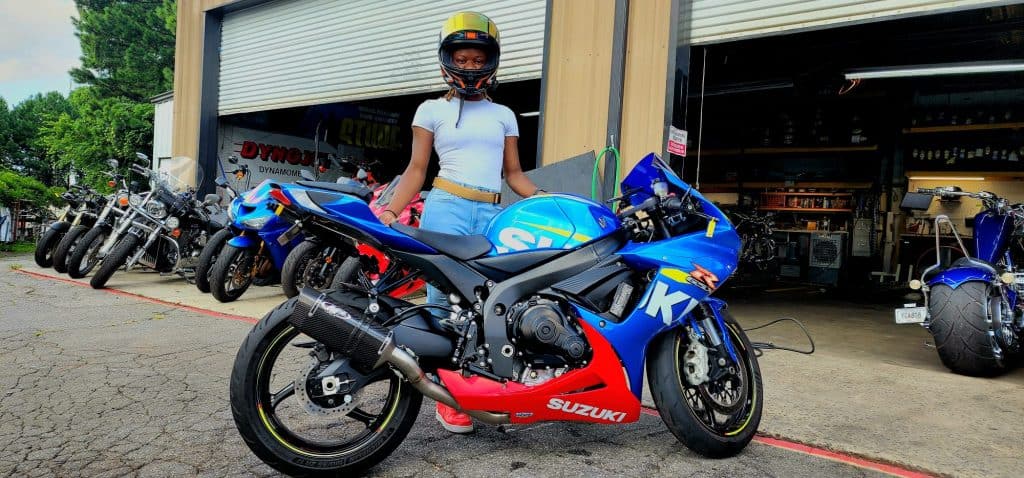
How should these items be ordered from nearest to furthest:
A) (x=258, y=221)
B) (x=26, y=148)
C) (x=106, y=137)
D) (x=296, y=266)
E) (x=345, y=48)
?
(x=258, y=221), (x=296, y=266), (x=345, y=48), (x=106, y=137), (x=26, y=148)

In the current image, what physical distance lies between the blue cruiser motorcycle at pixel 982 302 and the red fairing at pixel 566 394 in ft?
8.96

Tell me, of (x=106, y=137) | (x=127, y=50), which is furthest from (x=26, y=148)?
(x=106, y=137)

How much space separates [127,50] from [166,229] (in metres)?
33.1

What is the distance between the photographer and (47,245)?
27.4 ft

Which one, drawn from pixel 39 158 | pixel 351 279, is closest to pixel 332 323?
pixel 351 279

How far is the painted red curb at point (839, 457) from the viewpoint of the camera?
2.37m

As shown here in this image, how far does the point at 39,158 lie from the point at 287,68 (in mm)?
35252

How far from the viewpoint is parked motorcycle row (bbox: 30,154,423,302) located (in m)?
5.57

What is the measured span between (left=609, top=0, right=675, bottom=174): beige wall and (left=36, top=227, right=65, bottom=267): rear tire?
7587 mm

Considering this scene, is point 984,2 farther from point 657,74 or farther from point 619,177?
point 619,177

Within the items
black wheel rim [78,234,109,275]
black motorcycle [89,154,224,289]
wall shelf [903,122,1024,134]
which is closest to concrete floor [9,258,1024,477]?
black motorcycle [89,154,224,289]

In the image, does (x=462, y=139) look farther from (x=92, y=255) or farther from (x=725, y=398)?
(x=92, y=255)

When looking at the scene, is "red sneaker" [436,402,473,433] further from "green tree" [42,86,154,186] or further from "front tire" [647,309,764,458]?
"green tree" [42,86,154,186]

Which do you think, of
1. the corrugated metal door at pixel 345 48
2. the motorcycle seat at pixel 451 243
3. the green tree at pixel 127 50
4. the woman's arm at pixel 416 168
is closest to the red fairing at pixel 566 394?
the motorcycle seat at pixel 451 243
